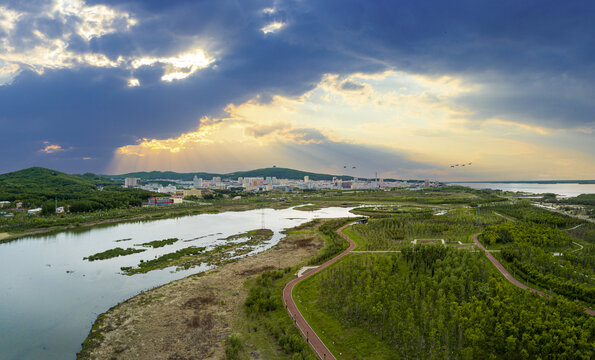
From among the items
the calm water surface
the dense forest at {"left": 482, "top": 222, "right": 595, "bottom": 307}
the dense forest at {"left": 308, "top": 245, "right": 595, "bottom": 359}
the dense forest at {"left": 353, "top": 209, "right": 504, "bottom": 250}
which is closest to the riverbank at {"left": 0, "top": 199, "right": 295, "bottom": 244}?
the calm water surface

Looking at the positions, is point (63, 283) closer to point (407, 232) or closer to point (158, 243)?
point (158, 243)

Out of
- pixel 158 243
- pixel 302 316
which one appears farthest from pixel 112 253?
pixel 302 316

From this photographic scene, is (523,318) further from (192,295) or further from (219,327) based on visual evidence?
(192,295)

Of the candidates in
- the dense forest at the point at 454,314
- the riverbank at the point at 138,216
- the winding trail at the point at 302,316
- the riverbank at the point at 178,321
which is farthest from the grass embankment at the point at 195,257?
the riverbank at the point at 138,216

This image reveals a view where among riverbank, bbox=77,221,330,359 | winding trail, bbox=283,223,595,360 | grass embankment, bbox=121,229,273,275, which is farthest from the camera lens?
grass embankment, bbox=121,229,273,275

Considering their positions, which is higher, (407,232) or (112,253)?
(407,232)

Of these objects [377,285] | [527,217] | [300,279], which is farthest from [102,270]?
[527,217]

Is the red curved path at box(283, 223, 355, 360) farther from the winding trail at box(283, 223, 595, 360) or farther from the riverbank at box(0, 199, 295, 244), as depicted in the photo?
the riverbank at box(0, 199, 295, 244)
